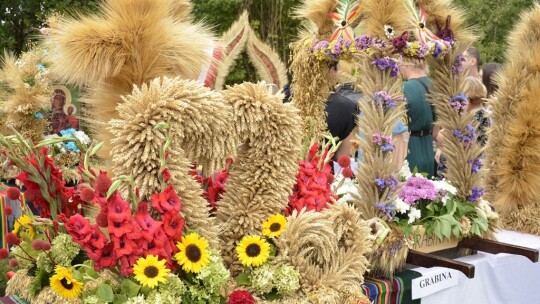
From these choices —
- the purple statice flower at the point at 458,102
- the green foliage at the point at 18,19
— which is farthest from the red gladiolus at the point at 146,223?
the green foliage at the point at 18,19

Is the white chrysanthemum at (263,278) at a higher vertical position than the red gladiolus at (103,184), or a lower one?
lower

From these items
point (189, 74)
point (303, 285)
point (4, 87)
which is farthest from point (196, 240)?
point (4, 87)

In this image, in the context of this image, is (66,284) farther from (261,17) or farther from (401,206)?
(261,17)

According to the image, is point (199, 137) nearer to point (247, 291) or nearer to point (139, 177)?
point (139, 177)

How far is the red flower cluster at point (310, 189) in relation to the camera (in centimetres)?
227

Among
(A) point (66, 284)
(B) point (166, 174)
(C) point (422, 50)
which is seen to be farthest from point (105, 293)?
(C) point (422, 50)

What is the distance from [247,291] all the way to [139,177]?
1.70ft

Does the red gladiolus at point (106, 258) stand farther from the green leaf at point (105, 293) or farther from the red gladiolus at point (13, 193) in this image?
the red gladiolus at point (13, 193)

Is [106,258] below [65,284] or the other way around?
the other way around

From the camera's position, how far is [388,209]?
8.59 feet

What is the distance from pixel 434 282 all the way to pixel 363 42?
111 cm

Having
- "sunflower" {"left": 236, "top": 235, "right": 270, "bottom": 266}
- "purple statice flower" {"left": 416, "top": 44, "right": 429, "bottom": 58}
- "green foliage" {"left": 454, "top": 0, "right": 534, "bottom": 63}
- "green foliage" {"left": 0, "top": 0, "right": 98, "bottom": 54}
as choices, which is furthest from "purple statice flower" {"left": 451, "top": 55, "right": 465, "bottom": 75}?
"green foliage" {"left": 454, "top": 0, "right": 534, "bottom": 63}

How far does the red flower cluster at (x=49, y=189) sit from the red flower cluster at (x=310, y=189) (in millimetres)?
759

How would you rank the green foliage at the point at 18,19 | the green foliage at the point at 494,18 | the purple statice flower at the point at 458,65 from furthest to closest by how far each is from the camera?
the green foliage at the point at 494,18, the green foliage at the point at 18,19, the purple statice flower at the point at 458,65
